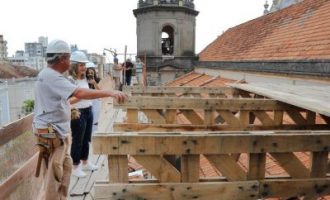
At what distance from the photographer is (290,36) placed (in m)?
11.9

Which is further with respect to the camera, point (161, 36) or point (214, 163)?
point (161, 36)

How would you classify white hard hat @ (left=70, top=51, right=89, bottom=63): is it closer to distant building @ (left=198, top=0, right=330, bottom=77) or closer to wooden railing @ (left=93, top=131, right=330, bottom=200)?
wooden railing @ (left=93, top=131, right=330, bottom=200)

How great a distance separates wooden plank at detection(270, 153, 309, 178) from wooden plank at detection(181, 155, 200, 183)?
758 mm

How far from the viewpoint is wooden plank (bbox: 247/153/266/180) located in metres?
3.15

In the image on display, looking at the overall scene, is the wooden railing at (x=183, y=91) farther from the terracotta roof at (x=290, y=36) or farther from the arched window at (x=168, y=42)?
the arched window at (x=168, y=42)

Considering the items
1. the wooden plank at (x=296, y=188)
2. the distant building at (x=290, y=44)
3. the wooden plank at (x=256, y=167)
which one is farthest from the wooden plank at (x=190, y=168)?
the distant building at (x=290, y=44)

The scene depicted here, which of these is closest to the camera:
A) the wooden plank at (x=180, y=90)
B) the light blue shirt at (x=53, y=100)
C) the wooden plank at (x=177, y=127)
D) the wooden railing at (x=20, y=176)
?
the light blue shirt at (x=53, y=100)

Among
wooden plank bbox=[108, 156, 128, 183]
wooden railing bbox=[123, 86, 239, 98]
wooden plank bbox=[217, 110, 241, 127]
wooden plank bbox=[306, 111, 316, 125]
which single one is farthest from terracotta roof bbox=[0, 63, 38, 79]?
wooden plank bbox=[108, 156, 128, 183]

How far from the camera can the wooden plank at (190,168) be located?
3080mm

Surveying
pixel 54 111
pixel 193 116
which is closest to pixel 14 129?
pixel 54 111

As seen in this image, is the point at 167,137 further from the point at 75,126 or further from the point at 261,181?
the point at 75,126

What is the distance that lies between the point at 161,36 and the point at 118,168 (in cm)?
2227

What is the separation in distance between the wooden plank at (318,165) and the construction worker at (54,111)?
1.86 meters

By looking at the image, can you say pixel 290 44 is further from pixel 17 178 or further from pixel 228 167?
pixel 17 178
